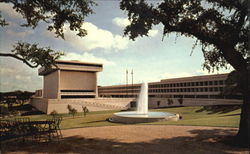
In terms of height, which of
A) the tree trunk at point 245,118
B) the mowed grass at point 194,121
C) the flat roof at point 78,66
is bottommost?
the mowed grass at point 194,121

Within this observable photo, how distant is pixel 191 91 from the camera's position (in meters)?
50.0

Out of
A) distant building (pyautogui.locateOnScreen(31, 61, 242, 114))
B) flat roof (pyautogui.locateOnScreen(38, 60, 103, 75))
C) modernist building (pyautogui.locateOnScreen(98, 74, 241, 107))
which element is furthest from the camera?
flat roof (pyautogui.locateOnScreen(38, 60, 103, 75))

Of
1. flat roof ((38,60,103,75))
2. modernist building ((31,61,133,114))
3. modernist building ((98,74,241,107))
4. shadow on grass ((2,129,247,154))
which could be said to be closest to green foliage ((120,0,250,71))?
shadow on grass ((2,129,247,154))

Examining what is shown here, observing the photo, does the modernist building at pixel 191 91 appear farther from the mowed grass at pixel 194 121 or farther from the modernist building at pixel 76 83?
the mowed grass at pixel 194 121

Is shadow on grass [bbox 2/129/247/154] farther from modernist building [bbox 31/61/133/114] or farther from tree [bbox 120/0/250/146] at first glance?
modernist building [bbox 31/61/133/114]

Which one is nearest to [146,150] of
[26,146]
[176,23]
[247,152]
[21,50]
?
[247,152]

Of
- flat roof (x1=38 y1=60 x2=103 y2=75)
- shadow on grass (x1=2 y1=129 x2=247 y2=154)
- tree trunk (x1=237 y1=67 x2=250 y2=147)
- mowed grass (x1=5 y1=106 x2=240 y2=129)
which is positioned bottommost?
mowed grass (x1=5 y1=106 x2=240 y2=129)

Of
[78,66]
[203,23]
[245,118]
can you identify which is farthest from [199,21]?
[78,66]

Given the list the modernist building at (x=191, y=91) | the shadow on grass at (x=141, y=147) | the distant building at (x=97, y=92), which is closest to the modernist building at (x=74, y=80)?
the distant building at (x=97, y=92)

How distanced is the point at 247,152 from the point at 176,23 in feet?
23.0

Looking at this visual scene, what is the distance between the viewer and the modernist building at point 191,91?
4009cm

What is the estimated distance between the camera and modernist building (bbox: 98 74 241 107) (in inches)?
1578

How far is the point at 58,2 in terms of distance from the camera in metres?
12.0

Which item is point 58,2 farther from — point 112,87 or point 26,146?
point 112,87
